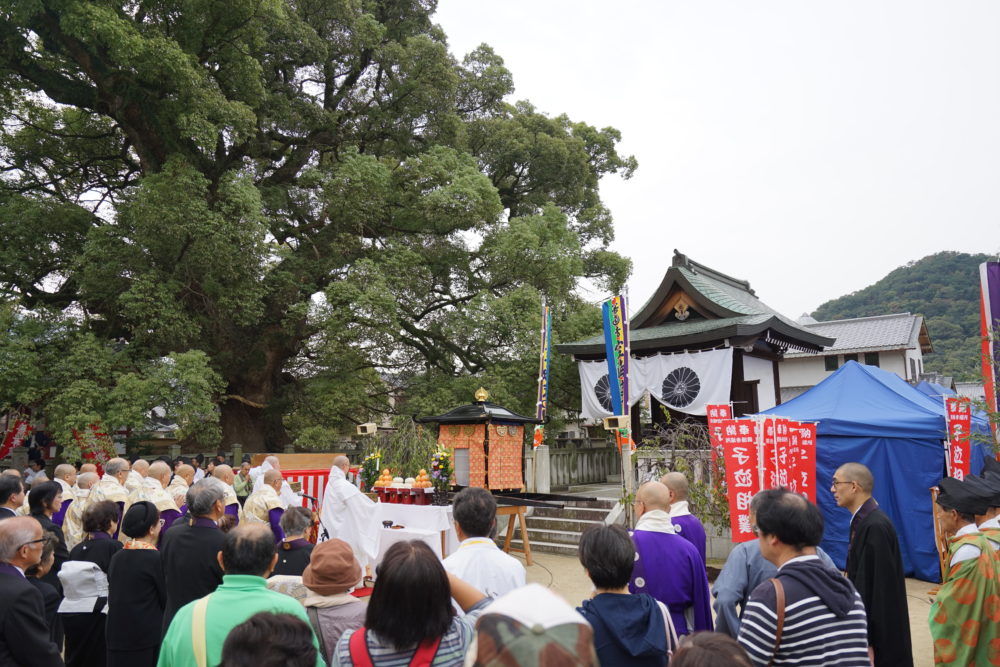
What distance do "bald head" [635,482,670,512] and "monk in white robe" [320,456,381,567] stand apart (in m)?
5.55

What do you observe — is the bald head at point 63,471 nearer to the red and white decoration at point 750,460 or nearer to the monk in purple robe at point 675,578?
the monk in purple robe at point 675,578

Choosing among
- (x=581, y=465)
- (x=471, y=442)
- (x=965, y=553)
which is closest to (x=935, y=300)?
(x=581, y=465)

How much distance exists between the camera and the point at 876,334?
28141mm

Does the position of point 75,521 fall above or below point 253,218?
below

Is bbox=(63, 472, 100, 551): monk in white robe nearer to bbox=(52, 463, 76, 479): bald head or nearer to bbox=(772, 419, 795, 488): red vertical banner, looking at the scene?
bbox=(52, 463, 76, 479): bald head

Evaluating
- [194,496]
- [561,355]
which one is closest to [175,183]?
[561,355]

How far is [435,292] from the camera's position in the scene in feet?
61.2

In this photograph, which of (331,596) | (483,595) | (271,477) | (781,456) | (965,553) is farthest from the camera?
(781,456)

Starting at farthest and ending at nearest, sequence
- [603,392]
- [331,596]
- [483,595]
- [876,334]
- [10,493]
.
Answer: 1. [876,334]
2. [603,392]
3. [10,493]
4. [331,596]
5. [483,595]

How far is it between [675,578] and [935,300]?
157 ft

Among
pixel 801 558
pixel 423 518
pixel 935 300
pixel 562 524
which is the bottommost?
pixel 562 524

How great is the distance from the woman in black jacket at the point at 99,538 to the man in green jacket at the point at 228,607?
2.18m

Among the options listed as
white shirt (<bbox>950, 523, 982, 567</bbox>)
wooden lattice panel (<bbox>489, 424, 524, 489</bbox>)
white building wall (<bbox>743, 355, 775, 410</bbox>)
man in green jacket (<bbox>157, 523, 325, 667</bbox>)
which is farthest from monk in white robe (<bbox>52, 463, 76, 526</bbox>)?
white building wall (<bbox>743, 355, 775, 410</bbox>)

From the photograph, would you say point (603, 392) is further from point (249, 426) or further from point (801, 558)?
point (801, 558)
